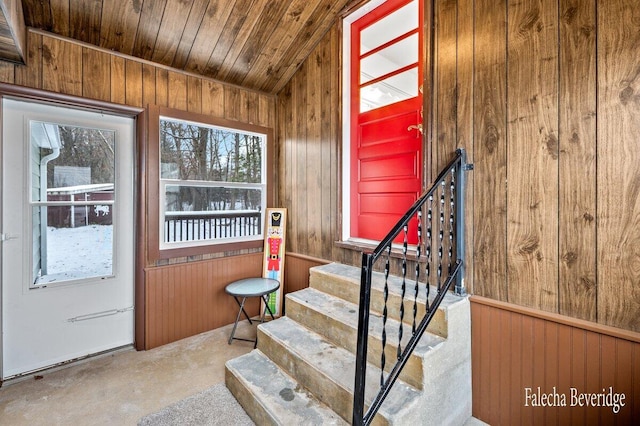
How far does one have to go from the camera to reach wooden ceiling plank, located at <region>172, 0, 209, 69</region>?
7.49ft

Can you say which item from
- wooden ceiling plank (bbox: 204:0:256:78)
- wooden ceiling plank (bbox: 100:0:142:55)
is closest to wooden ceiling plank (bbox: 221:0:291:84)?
wooden ceiling plank (bbox: 204:0:256:78)

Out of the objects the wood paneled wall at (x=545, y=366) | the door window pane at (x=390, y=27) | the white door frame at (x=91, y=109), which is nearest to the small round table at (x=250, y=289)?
the white door frame at (x=91, y=109)

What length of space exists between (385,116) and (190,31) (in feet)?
6.00

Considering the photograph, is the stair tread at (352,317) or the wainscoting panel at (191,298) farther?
the wainscoting panel at (191,298)

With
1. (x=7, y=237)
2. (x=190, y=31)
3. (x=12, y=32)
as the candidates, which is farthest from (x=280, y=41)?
(x=7, y=237)

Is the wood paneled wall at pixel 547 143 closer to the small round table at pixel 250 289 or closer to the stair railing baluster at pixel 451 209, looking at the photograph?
the stair railing baluster at pixel 451 209

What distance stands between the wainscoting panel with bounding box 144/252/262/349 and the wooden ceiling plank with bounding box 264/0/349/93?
205 cm

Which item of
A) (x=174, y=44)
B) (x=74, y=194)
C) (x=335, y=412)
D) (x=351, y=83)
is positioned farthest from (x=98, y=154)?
(x=335, y=412)

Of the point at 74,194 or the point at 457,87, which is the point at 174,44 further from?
the point at 457,87

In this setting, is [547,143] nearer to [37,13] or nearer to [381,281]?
[381,281]

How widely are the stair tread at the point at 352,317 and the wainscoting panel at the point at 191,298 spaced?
108 centimetres

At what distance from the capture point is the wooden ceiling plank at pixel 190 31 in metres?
2.28

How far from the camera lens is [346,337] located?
1.82m

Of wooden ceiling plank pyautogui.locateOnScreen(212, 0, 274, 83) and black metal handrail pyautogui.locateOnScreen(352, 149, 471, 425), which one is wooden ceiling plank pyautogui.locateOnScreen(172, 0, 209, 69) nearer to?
wooden ceiling plank pyautogui.locateOnScreen(212, 0, 274, 83)
